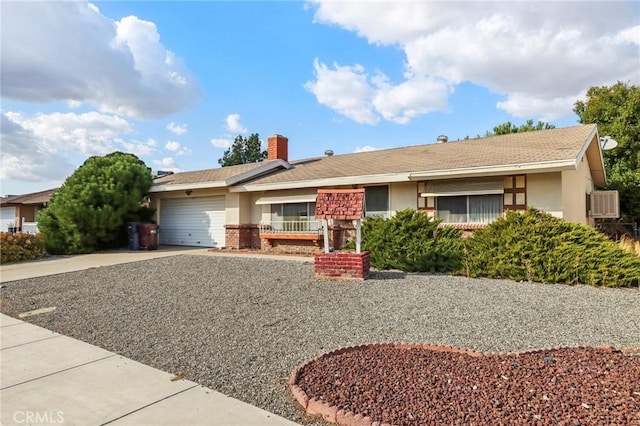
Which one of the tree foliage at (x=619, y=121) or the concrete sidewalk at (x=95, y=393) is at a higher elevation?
the tree foliage at (x=619, y=121)

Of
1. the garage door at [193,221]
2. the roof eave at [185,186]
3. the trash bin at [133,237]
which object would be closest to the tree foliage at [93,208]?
the trash bin at [133,237]

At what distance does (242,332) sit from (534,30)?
11.4 metres

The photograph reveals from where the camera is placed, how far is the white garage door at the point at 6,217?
28237 mm

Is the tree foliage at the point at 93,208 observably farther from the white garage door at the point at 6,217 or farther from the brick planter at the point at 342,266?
the white garage door at the point at 6,217

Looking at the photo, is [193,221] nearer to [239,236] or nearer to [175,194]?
[175,194]

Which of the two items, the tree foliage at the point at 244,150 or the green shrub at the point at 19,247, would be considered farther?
the tree foliage at the point at 244,150

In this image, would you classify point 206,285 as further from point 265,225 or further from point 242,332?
point 265,225

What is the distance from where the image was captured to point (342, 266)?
8.54 metres

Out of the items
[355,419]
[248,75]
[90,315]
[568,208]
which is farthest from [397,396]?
[248,75]

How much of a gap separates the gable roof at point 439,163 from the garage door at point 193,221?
120 cm

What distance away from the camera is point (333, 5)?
8.81m

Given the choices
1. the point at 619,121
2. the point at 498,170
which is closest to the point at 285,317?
the point at 498,170

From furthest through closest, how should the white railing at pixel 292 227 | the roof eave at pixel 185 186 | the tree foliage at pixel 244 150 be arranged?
the tree foliage at pixel 244 150 < the roof eave at pixel 185 186 < the white railing at pixel 292 227
